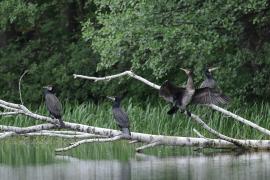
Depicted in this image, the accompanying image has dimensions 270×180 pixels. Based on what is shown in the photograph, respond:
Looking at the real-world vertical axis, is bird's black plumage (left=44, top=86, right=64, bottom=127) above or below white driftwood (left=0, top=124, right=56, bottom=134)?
above

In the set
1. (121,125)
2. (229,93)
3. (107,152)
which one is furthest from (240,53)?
(121,125)

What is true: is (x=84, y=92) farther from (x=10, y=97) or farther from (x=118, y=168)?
(x=118, y=168)

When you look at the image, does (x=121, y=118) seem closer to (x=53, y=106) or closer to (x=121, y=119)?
(x=121, y=119)

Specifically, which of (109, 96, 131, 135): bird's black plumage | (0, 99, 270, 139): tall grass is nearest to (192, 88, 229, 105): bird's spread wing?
(109, 96, 131, 135): bird's black plumage

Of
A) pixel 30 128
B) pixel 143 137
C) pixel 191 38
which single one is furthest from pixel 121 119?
pixel 191 38

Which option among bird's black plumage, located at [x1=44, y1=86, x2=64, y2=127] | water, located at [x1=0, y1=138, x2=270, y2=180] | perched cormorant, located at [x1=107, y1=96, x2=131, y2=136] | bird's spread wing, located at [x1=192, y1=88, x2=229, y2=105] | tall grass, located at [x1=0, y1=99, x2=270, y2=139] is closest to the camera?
water, located at [x1=0, y1=138, x2=270, y2=180]

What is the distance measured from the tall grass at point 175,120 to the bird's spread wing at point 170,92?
135 inches

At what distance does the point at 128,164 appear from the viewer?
835 inches

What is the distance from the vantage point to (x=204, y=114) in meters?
25.9

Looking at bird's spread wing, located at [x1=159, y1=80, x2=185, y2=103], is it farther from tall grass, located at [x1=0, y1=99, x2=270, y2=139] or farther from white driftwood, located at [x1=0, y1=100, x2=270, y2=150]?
tall grass, located at [x1=0, y1=99, x2=270, y2=139]

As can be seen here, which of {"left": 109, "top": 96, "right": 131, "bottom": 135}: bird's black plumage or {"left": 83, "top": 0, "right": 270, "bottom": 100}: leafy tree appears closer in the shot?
{"left": 109, "top": 96, "right": 131, "bottom": 135}: bird's black plumage

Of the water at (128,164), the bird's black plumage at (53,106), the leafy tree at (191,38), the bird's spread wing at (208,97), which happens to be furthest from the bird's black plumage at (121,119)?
the leafy tree at (191,38)

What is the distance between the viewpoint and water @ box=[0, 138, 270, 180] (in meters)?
19.4

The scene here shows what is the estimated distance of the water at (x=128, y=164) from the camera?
19359 millimetres
